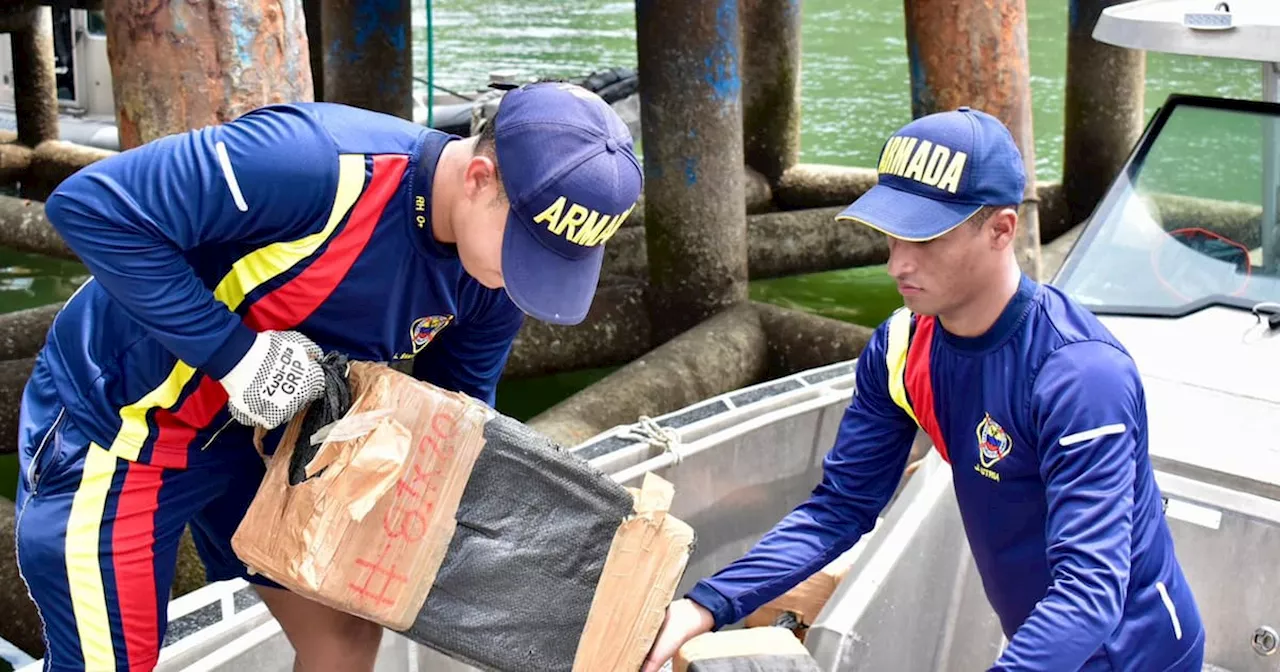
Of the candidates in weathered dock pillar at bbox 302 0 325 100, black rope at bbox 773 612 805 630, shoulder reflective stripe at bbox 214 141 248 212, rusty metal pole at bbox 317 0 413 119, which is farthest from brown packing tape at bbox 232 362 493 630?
weathered dock pillar at bbox 302 0 325 100

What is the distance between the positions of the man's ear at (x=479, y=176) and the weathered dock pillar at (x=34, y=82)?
9772mm

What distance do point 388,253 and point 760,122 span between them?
7752 millimetres

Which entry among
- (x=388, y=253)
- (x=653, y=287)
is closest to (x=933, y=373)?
(x=388, y=253)

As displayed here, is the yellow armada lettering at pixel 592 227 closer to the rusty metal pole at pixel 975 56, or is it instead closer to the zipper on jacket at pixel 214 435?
the zipper on jacket at pixel 214 435

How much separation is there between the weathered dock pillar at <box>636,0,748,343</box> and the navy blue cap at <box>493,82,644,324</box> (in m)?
4.54

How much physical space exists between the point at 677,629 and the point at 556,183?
31.5 inches

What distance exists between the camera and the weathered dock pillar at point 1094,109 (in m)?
9.06

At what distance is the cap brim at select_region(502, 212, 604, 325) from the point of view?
207cm

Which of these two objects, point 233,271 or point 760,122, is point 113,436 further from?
point 760,122

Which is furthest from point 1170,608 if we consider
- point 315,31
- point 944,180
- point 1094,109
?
point 315,31

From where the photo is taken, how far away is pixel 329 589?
84.5 inches

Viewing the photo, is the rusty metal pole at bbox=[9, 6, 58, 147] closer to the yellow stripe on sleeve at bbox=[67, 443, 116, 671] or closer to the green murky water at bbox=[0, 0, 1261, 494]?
the green murky water at bbox=[0, 0, 1261, 494]

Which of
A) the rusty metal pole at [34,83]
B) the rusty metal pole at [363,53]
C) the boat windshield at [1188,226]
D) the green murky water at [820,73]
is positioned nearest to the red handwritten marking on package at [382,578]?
the boat windshield at [1188,226]

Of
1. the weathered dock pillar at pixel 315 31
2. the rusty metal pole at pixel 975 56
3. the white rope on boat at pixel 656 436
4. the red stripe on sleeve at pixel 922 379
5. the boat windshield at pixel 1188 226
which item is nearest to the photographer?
the red stripe on sleeve at pixel 922 379
